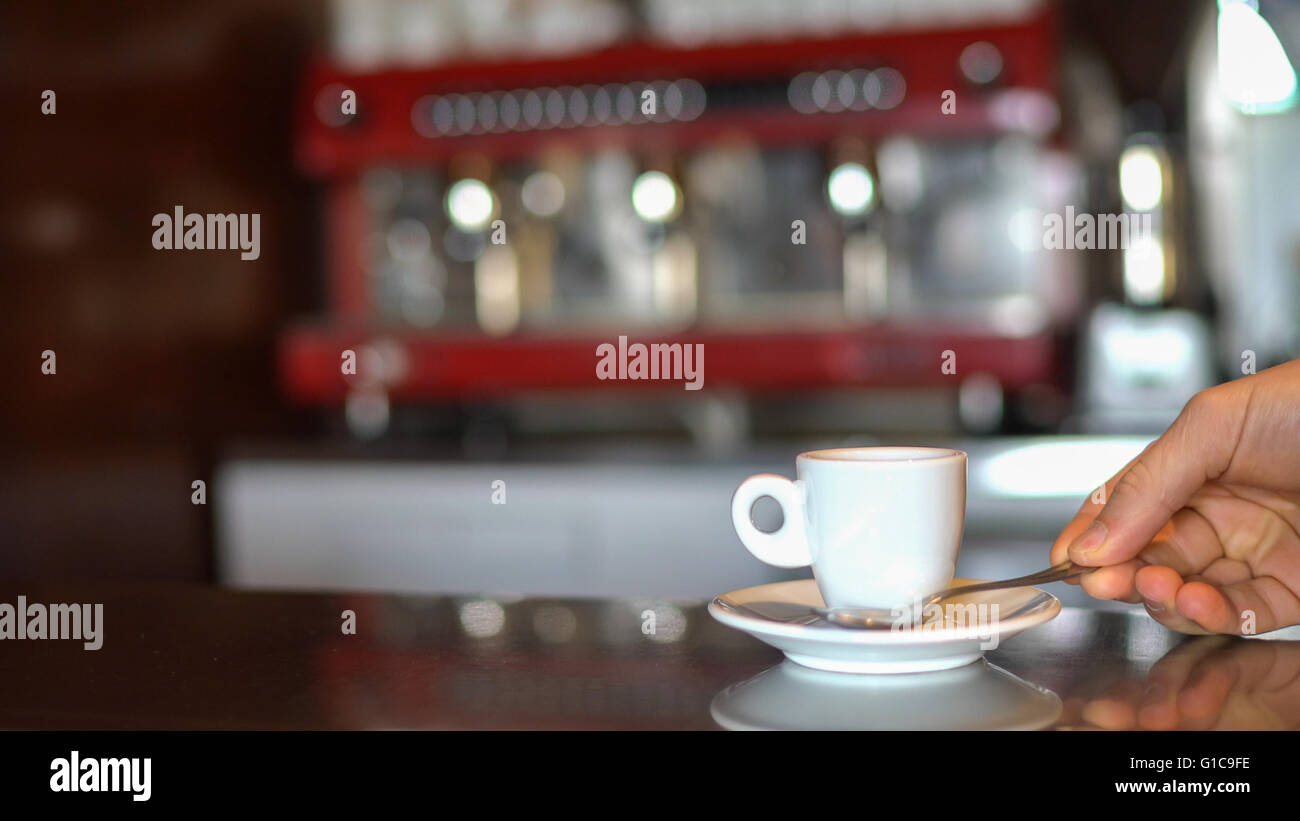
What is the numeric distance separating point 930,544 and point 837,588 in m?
0.05

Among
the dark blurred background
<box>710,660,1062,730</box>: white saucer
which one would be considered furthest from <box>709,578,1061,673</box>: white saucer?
the dark blurred background

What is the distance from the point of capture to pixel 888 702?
21.9 inches

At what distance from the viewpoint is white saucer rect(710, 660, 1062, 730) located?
1.71 feet

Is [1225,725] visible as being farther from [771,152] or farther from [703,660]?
[771,152]

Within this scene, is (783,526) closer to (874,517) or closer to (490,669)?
(874,517)

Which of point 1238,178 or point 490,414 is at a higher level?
point 1238,178

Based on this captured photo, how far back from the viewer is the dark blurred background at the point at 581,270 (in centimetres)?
192

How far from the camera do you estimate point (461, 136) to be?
86.1 inches

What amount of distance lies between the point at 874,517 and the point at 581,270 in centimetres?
174

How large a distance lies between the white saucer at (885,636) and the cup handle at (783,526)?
1.1 inches

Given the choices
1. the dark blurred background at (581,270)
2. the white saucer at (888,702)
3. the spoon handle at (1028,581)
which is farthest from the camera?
the dark blurred background at (581,270)

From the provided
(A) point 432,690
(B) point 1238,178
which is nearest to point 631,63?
(B) point 1238,178

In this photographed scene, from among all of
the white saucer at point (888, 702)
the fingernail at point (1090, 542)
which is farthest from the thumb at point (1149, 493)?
the white saucer at point (888, 702)

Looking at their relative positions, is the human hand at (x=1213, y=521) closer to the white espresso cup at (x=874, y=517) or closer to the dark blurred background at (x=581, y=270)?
the white espresso cup at (x=874, y=517)
